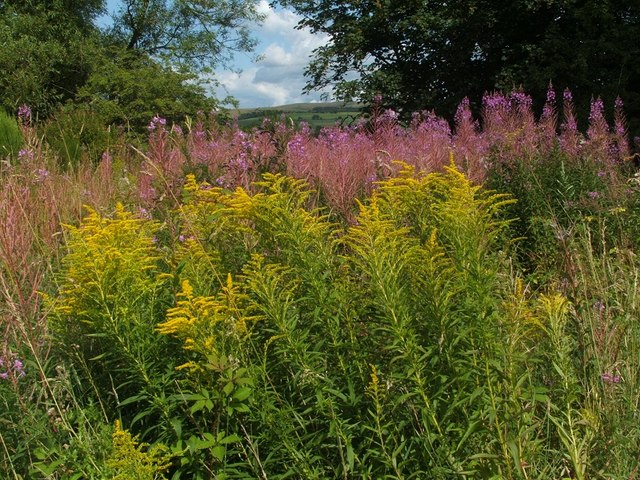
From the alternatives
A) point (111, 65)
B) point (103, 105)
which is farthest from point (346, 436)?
point (111, 65)

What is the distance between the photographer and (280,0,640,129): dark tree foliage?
13.0m

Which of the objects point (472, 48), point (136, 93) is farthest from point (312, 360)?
point (136, 93)

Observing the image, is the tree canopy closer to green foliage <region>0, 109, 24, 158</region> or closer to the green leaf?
green foliage <region>0, 109, 24, 158</region>

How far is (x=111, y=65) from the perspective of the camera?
2133cm

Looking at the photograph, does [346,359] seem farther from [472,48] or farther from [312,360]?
[472,48]

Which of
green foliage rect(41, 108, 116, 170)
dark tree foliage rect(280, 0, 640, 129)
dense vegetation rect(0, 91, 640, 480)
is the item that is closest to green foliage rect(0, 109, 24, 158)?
green foliage rect(41, 108, 116, 170)

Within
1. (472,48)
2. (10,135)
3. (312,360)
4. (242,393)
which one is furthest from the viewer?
(472,48)

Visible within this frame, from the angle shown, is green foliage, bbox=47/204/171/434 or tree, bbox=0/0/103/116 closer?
green foliage, bbox=47/204/171/434

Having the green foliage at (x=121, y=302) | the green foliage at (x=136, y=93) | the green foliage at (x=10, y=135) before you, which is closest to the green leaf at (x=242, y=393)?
the green foliage at (x=121, y=302)

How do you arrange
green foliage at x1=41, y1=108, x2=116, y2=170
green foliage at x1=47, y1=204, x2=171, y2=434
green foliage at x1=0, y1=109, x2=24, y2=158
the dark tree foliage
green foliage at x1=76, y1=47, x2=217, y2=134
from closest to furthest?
green foliage at x1=47, y1=204, x2=171, y2=434, green foliage at x1=0, y1=109, x2=24, y2=158, green foliage at x1=41, y1=108, x2=116, y2=170, the dark tree foliage, green foliage at x1=76, y1=47, x2=217, y2=134

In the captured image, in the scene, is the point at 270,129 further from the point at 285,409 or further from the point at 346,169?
the point at 285,409

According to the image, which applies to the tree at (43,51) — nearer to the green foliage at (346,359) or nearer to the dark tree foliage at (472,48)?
the dark tree foliage at (472,48)

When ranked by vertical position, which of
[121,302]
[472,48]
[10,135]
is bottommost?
[121,302]

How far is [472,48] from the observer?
1692cm
